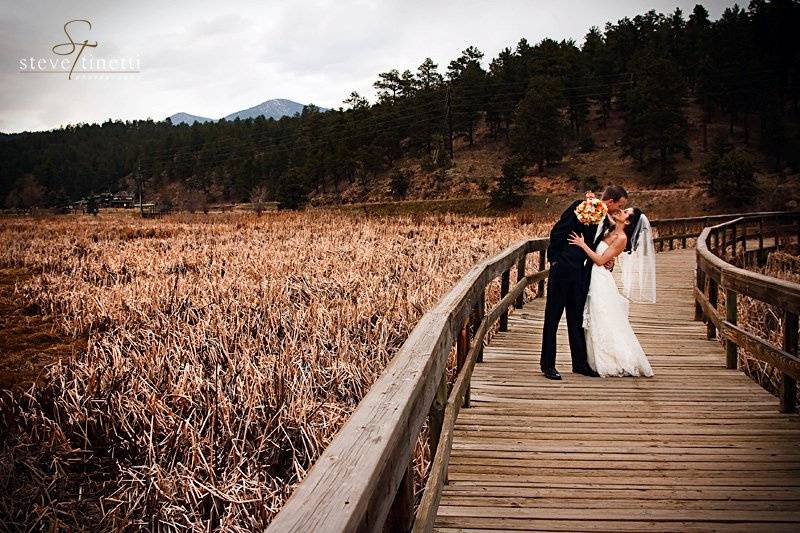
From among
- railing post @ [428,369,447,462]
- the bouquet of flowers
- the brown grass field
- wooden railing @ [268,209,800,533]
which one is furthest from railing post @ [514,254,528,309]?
railing post @ [428,369,447,462]

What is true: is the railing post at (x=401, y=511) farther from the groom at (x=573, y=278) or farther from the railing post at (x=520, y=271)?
the railing post at (x=520, y=271)

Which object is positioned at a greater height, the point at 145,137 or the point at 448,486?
the point at 145,137

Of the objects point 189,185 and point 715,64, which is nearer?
point 715,64

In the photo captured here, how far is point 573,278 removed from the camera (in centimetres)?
542

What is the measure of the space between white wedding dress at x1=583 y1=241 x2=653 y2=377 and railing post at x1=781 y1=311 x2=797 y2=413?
3.95 ft

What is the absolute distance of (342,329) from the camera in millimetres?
6500

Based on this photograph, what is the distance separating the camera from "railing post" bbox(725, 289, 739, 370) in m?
5.50

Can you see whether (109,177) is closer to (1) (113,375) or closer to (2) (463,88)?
(2) (463,88)

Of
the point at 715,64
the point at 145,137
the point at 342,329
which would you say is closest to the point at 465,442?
the point at 342,329

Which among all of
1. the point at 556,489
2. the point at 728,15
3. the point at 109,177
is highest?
the point at 728,15

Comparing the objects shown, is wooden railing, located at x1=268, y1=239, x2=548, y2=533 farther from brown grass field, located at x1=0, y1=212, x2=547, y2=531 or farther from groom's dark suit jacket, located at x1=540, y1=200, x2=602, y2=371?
groom's dark suit jacket, located at x1=540, y1=200, x2=602, y2=371

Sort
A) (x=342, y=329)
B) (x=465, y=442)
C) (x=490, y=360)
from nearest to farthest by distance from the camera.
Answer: (x=465, y=442), (x=490, y=360), (x=342, y=329)

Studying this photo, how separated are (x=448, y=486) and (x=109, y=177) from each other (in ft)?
513

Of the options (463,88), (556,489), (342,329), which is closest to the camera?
(556,489)
